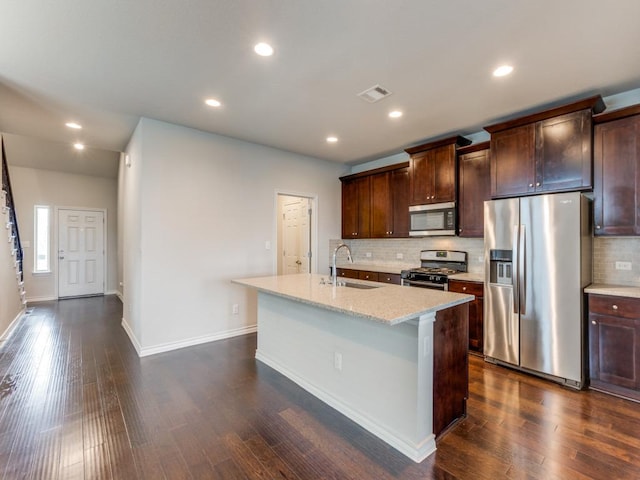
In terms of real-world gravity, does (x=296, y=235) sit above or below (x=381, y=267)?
above

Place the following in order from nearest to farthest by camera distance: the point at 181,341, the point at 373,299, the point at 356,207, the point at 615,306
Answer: the point at 373,299
the point at 615,306
the point at 181,341
the point at 356,207

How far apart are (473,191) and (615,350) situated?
83.7 inches

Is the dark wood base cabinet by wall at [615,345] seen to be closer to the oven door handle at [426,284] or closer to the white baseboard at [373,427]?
the oven door handle at [426,284]

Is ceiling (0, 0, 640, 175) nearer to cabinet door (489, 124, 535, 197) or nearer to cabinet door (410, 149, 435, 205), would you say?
cabinet door (489, 124, 535, 197)

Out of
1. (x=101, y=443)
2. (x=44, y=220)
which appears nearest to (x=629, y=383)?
(x=101, y=443)

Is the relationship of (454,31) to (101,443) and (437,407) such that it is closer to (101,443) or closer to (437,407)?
(437,407)

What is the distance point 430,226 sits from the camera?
439cm

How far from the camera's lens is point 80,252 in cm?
723

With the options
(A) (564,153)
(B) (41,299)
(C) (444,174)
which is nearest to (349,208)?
(C) (444,174)

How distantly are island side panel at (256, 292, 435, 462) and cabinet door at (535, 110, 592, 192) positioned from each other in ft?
7.55

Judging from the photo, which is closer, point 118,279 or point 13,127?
point 13,127

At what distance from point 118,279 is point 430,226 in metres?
7.11

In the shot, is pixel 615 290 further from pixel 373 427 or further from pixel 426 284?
pixel 373 427

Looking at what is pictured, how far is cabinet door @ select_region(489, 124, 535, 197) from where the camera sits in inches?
129
